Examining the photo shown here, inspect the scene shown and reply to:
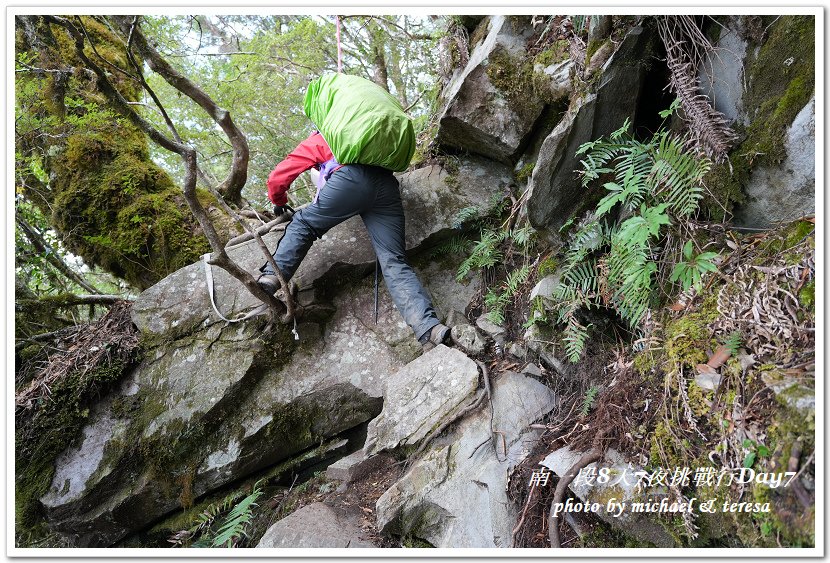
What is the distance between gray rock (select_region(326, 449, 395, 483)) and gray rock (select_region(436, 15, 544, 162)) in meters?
3.59

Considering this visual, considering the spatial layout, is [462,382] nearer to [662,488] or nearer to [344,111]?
[662,488]

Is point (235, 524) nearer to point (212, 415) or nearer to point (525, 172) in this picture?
point (212, 415)

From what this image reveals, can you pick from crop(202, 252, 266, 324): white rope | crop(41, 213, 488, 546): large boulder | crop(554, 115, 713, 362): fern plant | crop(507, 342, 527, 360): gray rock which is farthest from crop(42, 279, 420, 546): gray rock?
crop(554, 115, 713, 362): fern plant

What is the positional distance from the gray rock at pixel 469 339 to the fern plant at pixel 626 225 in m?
0.88

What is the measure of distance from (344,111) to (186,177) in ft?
5.35

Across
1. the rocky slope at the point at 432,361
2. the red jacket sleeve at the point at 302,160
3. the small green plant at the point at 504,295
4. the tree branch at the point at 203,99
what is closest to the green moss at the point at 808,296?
the rocky slope at the point at 432,361

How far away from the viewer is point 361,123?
4.33 m

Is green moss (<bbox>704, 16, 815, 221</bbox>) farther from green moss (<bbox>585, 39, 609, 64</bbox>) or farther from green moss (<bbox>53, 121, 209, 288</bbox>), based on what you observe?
green moss (<bbox>53, 121, 209, 288</bbox>)

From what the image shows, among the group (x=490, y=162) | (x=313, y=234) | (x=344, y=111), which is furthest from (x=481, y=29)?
(x=313, y=234)

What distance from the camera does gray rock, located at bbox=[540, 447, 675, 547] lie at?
8.32ft

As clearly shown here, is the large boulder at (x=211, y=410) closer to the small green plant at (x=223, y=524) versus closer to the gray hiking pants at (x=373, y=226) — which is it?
the small green plant at (x=223, y=524)

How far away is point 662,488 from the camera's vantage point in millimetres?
2516

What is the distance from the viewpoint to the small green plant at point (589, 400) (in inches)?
127

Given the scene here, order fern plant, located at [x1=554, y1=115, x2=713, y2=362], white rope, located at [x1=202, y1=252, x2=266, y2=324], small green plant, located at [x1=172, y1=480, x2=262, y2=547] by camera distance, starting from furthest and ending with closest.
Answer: white rope, located at [x1=202, y1=252, x2=266, y2=324] < small green plant, located at [x1=172, y1=480, x2=262, y2=547] < fern plant, located at [x1=554, y1=115, x2=713, y2=362]
